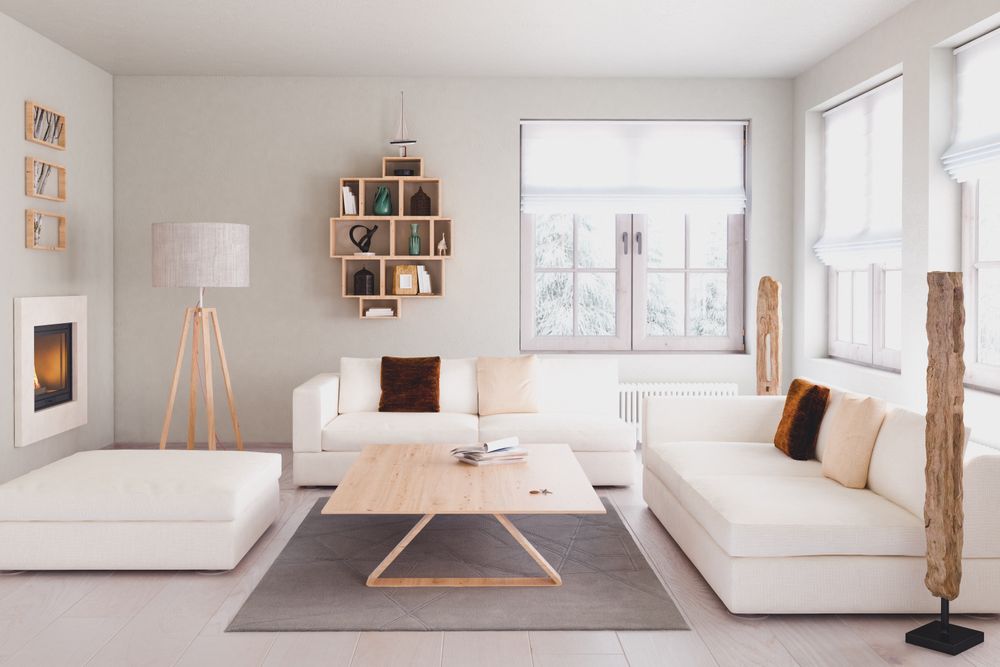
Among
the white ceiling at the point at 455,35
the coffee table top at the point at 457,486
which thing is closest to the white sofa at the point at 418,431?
the coffee table top at the point at 457,486

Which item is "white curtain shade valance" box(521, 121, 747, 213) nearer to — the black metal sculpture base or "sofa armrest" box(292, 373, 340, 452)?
"sofa armrest" box(292, 373, 340, 452)

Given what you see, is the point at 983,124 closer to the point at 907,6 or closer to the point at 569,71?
the point at 907,6

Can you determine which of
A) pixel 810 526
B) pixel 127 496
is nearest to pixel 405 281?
pixel 127 496

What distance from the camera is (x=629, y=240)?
704 cm

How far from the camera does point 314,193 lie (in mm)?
6836

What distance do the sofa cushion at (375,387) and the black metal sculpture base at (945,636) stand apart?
3386 millimetres

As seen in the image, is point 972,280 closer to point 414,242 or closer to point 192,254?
point 414,242

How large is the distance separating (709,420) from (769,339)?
0.89 m

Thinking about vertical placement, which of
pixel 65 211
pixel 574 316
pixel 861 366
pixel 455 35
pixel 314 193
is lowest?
pixel 861 366

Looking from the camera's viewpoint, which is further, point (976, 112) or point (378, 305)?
point (378, 305)

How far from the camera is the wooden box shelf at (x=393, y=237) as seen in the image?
6.66 m

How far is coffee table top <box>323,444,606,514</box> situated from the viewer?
3475mm

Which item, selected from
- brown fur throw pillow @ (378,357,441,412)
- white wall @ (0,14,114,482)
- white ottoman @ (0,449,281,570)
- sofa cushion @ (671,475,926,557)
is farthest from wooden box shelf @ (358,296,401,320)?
sofa cushion @ (671,475,926,557)

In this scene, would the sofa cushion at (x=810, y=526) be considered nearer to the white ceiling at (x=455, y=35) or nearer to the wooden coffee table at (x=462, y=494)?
the wooden coffee table at (x=462, y=494)
